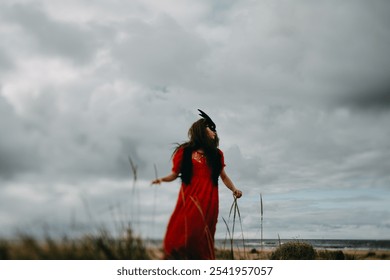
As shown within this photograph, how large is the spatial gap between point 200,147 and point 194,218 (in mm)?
614

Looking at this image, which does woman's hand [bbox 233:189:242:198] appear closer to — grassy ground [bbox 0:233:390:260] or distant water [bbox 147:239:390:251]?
distant water [bbox 147:239:390:251]

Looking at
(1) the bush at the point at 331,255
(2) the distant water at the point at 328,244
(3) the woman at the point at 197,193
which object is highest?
(3) the woman at the point at 197,193

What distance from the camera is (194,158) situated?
3857 millimetres

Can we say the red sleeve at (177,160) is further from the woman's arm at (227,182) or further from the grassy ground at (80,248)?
the grassy ground at (80,248)

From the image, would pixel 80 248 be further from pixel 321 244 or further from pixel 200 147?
pixel 321 244

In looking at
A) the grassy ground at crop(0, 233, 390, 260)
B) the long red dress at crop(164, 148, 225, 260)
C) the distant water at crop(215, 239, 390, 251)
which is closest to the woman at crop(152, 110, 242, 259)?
the long red dress at crop(164, 148, 225, 260)

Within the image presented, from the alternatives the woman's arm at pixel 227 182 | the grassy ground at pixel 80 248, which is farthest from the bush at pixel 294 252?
the grassy ground at pixel 80 248

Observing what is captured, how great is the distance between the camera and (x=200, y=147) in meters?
3.92

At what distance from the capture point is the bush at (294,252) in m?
4.98

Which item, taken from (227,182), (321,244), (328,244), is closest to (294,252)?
(321,244)

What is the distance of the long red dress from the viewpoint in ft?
11.8

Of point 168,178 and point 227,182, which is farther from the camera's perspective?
point 227,182

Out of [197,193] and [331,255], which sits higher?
[197,193]

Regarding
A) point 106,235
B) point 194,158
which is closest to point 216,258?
point 194,158
